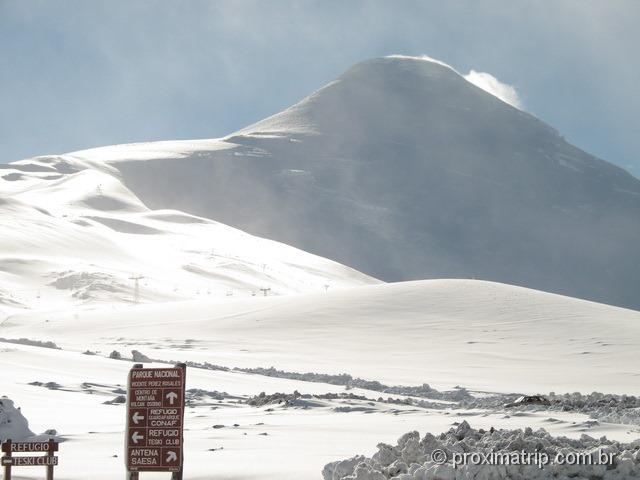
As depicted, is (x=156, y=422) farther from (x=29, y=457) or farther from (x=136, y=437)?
(x=29, y=457)

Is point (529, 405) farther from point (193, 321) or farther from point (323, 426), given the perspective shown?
point (193, 321)

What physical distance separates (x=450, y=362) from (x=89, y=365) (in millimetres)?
13826

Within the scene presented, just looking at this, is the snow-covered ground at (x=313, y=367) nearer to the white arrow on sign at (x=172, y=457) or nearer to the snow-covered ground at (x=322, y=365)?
the snow-covered ground at (x=322, y=365)

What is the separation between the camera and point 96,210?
494ft

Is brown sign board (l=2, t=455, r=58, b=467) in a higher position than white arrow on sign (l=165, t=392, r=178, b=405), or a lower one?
lower

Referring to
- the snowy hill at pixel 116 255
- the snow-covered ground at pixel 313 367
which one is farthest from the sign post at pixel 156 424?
the snowy hill at pixel 116 255

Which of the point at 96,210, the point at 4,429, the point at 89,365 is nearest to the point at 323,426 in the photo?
the point at 4,429

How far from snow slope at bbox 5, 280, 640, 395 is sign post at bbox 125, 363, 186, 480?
19424 millimetres

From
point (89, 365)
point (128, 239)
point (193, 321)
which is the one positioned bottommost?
point (89, 365)

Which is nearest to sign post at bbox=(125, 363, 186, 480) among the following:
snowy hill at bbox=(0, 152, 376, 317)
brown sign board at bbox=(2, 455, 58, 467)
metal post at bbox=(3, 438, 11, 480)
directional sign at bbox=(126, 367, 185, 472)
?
directional sign at bbox=(126, 367, 185, 472)

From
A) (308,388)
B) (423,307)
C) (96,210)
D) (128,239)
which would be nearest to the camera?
(308,388)

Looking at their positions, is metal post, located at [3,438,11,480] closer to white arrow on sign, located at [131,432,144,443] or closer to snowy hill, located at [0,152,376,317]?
white arrow on sign, located at [131,432,144,443]

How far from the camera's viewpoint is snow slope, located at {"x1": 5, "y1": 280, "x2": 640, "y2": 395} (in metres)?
30.3

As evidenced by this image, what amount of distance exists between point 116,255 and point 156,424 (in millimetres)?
101355
